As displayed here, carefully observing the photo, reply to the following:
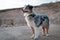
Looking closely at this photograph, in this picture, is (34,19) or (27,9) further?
(34,19)

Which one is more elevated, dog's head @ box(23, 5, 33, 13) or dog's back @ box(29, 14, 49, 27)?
dog's head @ box(23, 5, 33, 13)

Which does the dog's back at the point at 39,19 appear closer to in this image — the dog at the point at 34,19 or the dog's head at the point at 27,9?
the dog at the point at 34,19

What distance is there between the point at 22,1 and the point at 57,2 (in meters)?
0.98

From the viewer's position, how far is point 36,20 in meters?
3.24

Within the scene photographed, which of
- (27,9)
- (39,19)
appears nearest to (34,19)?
(39,19)

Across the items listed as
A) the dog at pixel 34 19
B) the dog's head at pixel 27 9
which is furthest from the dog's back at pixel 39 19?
the dog's head at pixel 27 9

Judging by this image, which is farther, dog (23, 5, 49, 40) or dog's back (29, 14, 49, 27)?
dog's back (29, 14, 49, 27)

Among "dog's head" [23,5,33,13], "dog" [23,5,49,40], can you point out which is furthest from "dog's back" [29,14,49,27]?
"dog's head" [23,5,33,13]

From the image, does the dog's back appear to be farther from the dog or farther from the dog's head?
the dog's head

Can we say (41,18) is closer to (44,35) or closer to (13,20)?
(44,35)

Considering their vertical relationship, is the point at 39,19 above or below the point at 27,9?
below

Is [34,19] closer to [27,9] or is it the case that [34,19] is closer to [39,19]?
[39,19]

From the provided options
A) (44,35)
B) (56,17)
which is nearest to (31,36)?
(44,35)

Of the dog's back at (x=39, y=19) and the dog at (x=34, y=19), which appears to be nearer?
the dog at (x=34, y=19)
